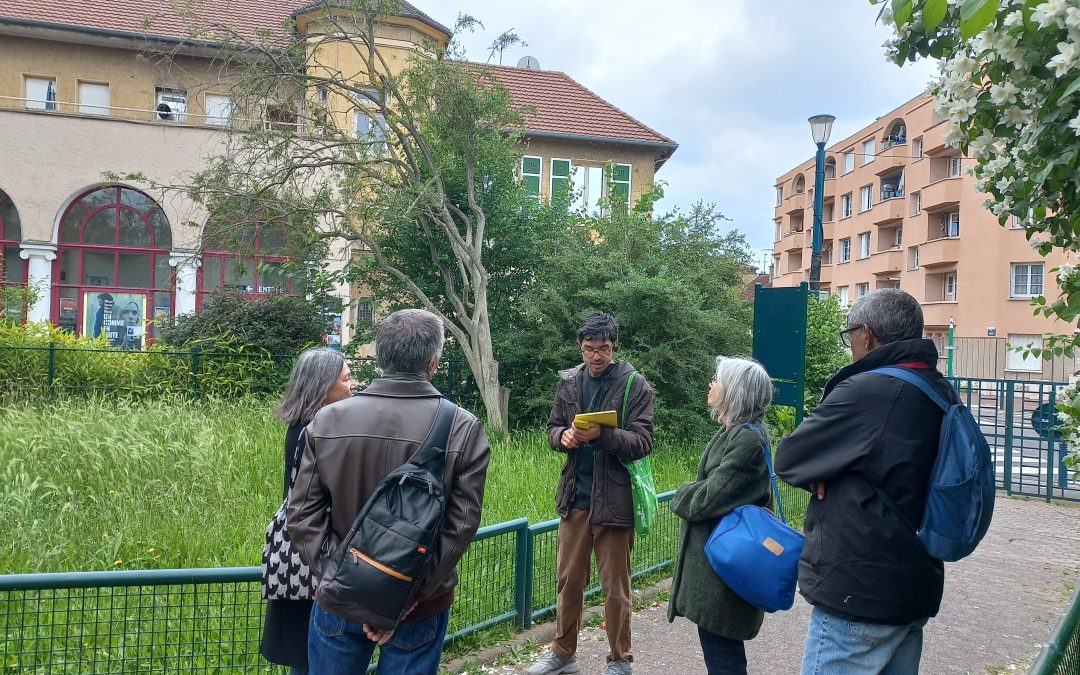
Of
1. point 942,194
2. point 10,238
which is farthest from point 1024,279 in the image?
point 10,238

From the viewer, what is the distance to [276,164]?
12141 mm

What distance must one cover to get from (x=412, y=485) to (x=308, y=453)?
1.45 feet

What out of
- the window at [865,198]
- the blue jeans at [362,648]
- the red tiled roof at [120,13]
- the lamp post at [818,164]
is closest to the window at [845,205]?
the window at [865,198]

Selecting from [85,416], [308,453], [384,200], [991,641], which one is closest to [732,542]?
[308,453]

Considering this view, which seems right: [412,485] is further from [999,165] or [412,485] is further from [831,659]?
[999,165]

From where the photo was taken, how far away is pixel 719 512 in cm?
364

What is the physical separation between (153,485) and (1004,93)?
7.01 meters

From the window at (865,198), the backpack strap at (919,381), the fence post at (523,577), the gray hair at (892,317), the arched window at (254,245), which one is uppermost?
the window at (865,198)

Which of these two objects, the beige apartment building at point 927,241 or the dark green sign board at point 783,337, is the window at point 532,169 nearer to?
the dark green sign board at point 783,337

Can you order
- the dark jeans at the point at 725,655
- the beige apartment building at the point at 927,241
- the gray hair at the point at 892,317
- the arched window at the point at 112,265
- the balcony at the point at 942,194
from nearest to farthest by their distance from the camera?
1. the gray hair at the point at 892,317
2. the dark jeans at the point at 725,655
3. the arched window at the point at 112,265
4. the beige apartment building at the point at 927,241
5. the balcony at the point at 942,194

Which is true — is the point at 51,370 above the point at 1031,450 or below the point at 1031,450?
above

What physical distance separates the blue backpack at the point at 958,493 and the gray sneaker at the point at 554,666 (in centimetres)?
260

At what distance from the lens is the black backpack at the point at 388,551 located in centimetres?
264

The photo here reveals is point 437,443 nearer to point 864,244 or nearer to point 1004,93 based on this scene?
point 1004,93
